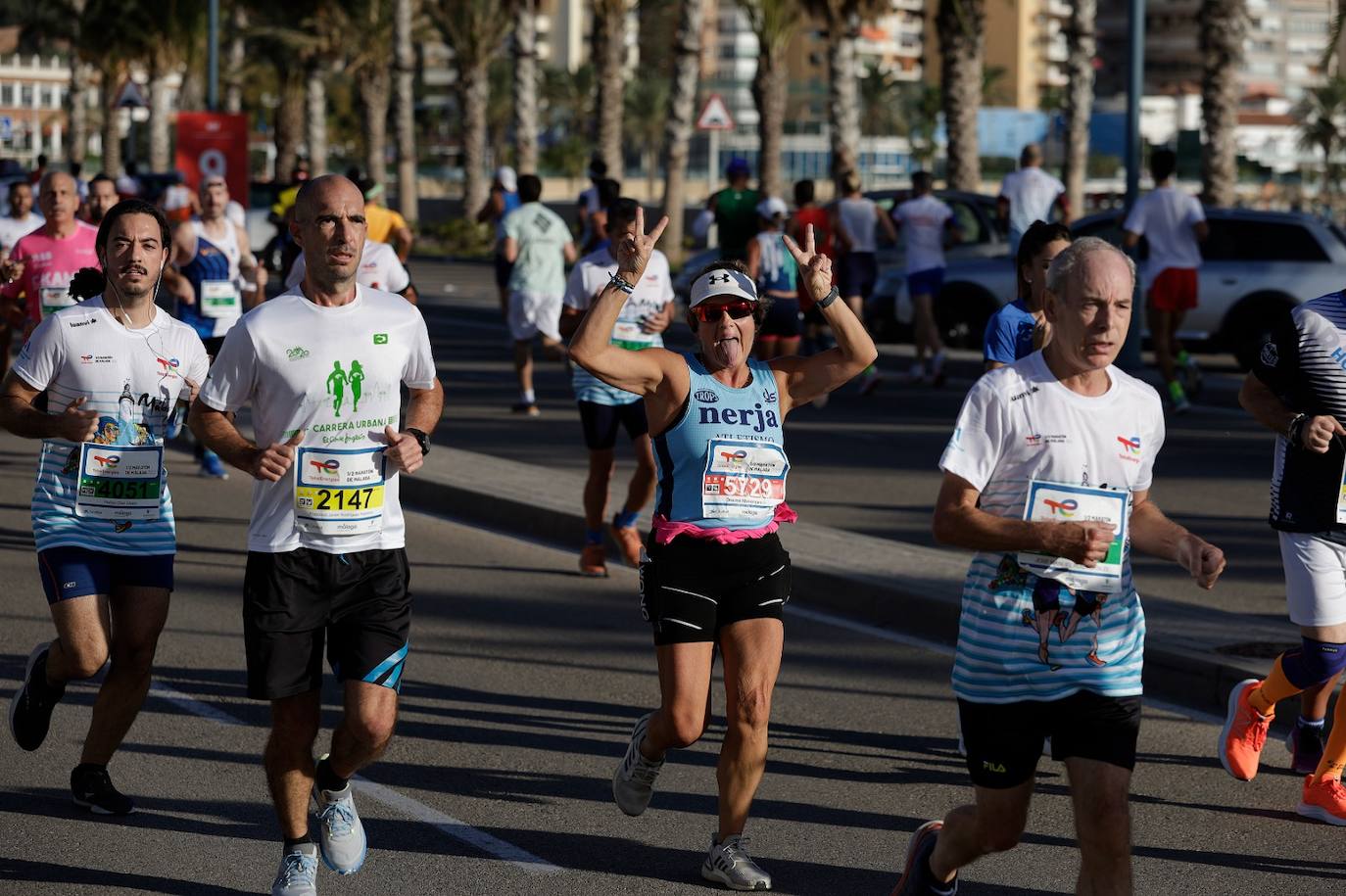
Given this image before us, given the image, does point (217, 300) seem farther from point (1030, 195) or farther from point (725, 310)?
point (1030, 195)

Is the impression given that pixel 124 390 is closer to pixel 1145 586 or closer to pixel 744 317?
pixel 744 317

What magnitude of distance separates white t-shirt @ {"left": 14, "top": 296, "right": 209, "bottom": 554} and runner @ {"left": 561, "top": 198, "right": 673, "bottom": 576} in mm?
3504

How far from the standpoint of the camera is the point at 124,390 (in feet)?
20.7

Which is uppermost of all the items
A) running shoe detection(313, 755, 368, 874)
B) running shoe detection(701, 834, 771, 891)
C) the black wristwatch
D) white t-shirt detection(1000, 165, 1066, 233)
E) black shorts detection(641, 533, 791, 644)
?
white t-shirt detection(1000, 165, 1066, 233)

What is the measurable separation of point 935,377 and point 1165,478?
5554 millimetres

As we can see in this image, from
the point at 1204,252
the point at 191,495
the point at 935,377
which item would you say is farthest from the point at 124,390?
the point at 1204,252

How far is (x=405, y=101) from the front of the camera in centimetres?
4825

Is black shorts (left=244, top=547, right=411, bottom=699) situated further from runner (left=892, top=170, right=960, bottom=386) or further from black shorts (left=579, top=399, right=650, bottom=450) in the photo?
runner (left=892, top=170, right=960, bottom=386)

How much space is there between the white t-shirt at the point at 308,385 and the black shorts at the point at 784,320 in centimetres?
1064

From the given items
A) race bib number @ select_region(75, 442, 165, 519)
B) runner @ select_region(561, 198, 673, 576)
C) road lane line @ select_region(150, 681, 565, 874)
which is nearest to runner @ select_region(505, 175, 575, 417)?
runner @ select_region(561, 198, 673, 576)

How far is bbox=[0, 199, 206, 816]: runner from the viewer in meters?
6.15

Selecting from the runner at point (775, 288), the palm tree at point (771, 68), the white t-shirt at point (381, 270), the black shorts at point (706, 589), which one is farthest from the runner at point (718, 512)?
the palm tree at point (771, 68)

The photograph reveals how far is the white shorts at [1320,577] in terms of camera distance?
249 inches

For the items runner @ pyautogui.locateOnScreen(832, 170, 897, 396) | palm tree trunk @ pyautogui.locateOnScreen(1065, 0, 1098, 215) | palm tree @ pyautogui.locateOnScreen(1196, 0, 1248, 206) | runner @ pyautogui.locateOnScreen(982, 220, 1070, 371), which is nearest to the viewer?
runner @ pyautogui.locateOnScreen(982, 220, 1070, 371)
